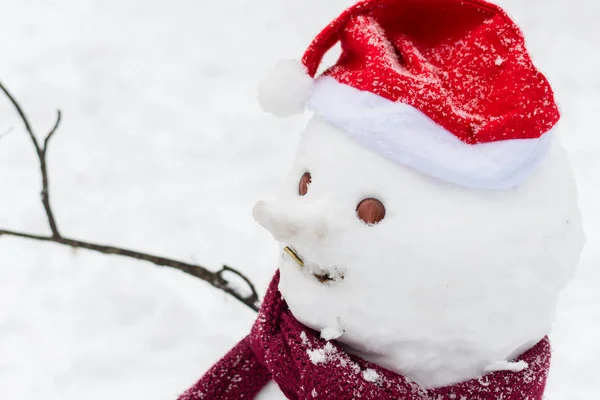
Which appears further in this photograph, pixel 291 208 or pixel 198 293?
pixel 198 293

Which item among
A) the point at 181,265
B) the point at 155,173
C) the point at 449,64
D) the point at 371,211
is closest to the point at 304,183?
the point at 371,211

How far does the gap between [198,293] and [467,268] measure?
0.99m

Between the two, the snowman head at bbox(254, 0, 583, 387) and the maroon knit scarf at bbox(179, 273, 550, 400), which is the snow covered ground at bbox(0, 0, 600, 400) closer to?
the maroon knit scarf at bbox(179, 273, 550, 400)

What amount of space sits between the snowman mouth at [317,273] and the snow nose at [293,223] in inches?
2.3

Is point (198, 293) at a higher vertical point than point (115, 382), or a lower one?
higher

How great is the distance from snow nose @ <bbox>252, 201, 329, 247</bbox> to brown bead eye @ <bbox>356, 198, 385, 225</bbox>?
0.04 meters

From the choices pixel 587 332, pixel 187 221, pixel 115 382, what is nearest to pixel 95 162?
pixel 187 221

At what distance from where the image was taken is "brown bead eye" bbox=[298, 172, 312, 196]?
0.75 metres

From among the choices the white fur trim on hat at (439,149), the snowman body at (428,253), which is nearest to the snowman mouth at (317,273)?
the snowman body at (428,253)

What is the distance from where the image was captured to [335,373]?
2.46 ft

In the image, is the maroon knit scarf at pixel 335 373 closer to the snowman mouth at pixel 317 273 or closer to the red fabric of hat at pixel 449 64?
the snowman mouth at pixel 317 273

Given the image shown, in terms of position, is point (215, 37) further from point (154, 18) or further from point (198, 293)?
point (198, 293)

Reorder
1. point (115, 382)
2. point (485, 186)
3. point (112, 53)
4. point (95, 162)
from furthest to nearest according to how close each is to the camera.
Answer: point (112, 53) < point (95, 162) < point (115, 382) < point (485, 186)

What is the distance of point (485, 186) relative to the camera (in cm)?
68
